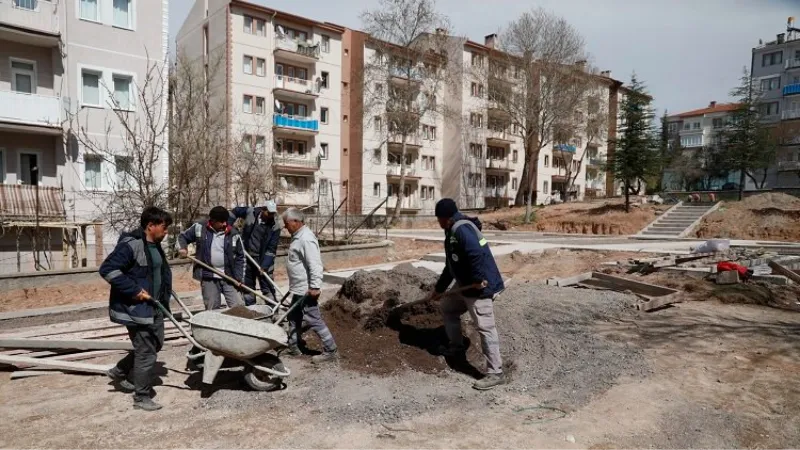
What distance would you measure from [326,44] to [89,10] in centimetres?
2090

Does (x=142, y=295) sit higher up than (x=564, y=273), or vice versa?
(x=142, y=295)

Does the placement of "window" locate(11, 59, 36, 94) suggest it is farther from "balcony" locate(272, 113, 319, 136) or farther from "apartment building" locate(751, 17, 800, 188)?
"apartment building" locate(751, 17, 800, 188)

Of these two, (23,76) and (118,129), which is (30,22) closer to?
(23,76)

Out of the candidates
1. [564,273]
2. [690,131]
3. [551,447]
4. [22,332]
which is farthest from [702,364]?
[690,131]

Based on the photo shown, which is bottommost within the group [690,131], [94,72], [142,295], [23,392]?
[23,392]

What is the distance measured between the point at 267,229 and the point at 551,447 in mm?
4447

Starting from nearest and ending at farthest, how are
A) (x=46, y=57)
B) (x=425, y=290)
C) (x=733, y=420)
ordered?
(x=733, y=420)
(x=425, y=290)
(x=46, y=57)

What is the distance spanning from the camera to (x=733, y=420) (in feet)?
13.3

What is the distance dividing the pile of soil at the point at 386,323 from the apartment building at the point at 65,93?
36.2 feet

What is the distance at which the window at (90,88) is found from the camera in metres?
16.5

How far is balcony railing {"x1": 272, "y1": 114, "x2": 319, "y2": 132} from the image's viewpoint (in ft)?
105

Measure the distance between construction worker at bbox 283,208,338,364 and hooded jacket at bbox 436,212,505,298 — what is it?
4.62 ft

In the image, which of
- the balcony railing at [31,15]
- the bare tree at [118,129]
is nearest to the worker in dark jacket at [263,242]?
the bare tree at [118,129]

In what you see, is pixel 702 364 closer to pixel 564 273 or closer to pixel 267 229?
pixel 267 229
